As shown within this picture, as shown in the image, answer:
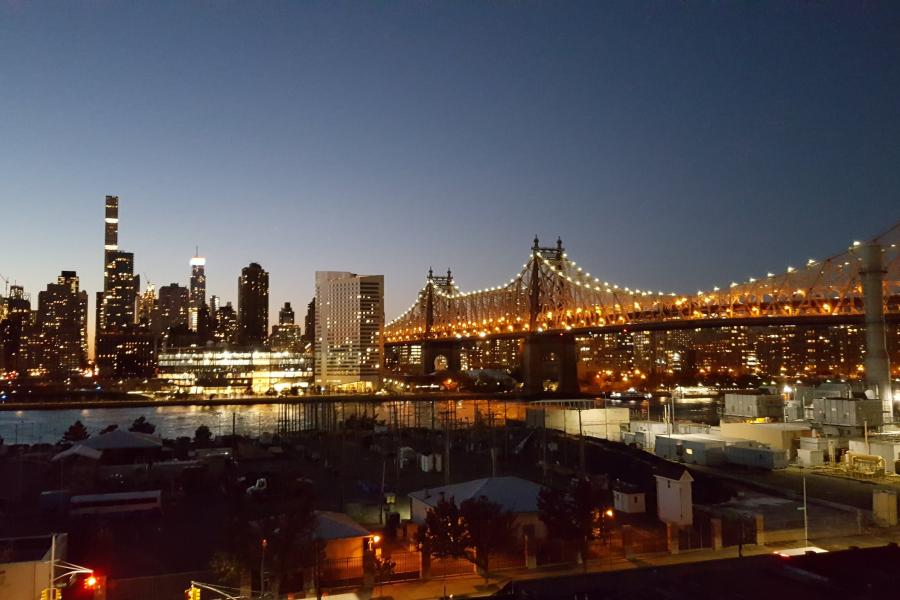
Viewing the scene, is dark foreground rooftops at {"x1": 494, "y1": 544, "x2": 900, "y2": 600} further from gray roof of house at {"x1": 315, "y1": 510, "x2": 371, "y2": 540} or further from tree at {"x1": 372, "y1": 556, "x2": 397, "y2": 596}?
gray roof of house at {"x1": 315, "y1": 510, "x2": 371, "y2": 540}

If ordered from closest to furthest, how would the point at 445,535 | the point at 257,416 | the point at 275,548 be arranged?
1. the point at 275,548
2. the point at 445,535
3. the point at 257,416

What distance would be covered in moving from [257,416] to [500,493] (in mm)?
62779

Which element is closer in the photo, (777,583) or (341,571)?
(777,583)

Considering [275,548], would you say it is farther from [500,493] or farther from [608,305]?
[608,305]

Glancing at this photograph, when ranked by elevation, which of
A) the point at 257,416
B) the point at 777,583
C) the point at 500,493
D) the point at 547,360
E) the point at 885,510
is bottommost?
the point at 257,416

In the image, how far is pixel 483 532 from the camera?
51.7 ft

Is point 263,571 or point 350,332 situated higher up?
point 350,332

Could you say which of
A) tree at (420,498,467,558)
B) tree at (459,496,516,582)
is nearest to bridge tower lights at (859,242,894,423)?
tree at (459,496,516,582)

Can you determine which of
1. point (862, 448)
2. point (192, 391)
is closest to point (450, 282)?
point (192, 391)

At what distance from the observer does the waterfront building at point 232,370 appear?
114m

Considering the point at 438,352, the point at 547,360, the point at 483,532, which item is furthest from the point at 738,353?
the point at 483,532

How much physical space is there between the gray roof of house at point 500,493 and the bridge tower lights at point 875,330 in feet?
90.1

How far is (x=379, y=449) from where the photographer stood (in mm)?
42438

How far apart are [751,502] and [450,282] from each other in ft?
401
